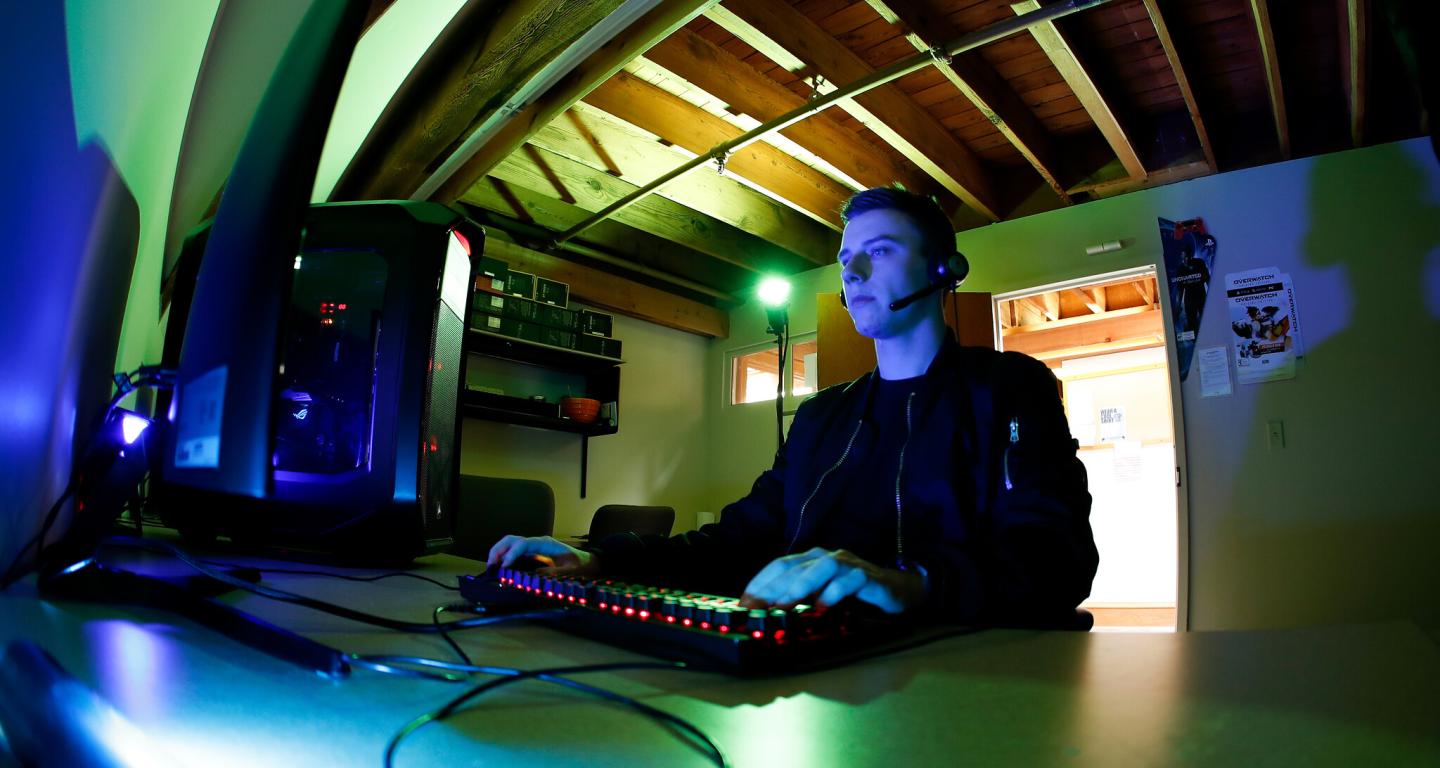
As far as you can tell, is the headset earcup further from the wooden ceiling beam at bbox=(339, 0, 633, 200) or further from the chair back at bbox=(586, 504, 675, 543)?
the chair back at bbox=(586, 504, 675, 543)

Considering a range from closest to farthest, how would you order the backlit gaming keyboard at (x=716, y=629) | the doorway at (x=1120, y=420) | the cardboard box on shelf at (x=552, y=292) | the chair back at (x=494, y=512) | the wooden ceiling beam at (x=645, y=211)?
1. the backlit gaming keyboard at (x=716, y=629)
2. the chair back at (x=494, y=512)
3. the wooden ceiling beam at (x=645, y=211)
4. the cardboard box on shelf at (x=552, y=292)
5. the doorway at (x=1120, y=420)

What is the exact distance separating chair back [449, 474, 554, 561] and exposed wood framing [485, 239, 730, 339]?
2.64m

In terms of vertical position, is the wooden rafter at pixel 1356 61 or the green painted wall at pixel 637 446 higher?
the wooden rafter at pixel 1356 61

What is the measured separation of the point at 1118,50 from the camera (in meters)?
3.05

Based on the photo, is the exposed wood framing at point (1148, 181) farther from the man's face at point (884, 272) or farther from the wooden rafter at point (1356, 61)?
the man's face at point (884, 272)

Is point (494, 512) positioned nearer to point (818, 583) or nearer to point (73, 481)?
point (73, 481)

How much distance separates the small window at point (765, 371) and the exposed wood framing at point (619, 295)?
0.31 m

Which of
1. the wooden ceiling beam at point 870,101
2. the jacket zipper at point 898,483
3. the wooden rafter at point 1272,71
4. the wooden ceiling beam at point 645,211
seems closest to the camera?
the jacket zipper at point 898,483

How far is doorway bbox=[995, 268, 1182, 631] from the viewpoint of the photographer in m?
5.39

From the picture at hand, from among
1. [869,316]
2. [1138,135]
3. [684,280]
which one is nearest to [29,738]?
[869,316]

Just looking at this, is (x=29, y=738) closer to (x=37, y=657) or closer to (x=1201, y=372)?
(x=37, y=657)

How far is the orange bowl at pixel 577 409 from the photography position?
15.0ft

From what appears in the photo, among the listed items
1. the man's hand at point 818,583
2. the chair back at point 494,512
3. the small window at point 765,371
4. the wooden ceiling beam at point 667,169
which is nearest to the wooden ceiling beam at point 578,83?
the wooden ceiling beam at point 667,169

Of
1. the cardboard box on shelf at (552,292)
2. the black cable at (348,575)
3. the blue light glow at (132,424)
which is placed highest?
the cardboard box on shelf at (552,292)
